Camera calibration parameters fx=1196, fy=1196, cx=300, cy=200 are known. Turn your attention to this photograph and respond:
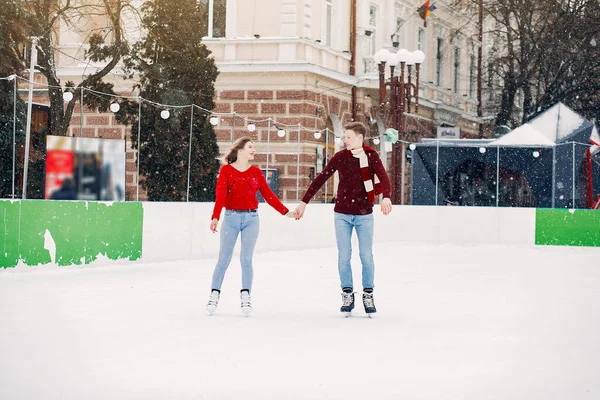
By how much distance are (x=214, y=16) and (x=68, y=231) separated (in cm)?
1658

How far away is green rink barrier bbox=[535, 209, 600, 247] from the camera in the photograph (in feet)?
80.1

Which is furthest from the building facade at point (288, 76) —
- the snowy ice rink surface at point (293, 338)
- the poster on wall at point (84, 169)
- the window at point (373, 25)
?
the snowy ice rink surface at point (293, 338)

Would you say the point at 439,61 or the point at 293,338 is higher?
the point at 439,61

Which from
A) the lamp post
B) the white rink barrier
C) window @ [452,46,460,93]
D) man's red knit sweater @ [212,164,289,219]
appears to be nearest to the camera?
man's red knit sweater @ [212,164,289,219]

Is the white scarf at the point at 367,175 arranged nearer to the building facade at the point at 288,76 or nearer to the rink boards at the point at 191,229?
the rink boards at the point at 191,229

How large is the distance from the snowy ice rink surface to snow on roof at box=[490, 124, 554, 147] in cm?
1285

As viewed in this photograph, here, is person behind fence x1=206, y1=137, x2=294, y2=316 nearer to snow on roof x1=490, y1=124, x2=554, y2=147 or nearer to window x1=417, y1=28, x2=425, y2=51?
snow on roof x1=490, y1=124, x2=554, y2=147

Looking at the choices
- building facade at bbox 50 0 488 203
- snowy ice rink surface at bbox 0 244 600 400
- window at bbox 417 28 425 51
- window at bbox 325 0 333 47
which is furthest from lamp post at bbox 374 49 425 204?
snowy ice rink surface at bbox 0 244 600 400

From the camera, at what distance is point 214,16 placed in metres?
30.8

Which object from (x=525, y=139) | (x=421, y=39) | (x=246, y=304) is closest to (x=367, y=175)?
(x=246, y=304)

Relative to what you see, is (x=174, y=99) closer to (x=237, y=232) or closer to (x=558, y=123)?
(x=558, y=123)

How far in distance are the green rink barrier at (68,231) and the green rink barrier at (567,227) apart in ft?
35.5

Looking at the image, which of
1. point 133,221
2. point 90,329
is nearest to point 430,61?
point 133,221

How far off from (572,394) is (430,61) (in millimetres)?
34616
